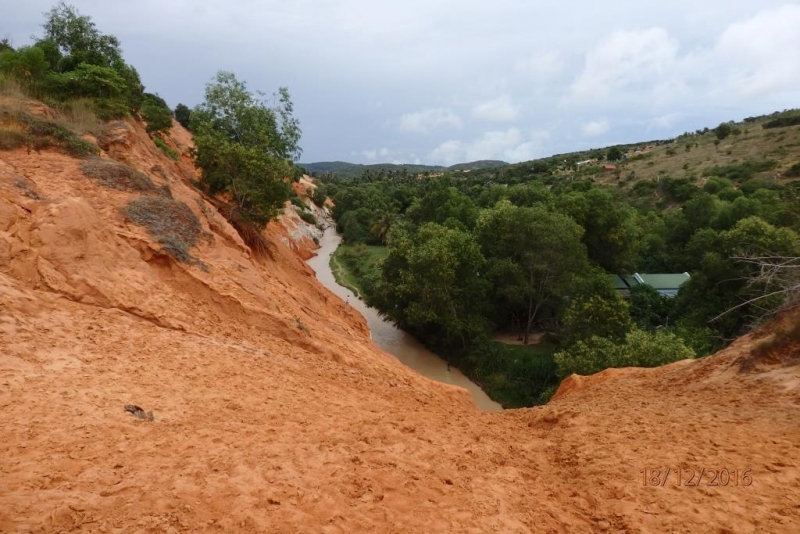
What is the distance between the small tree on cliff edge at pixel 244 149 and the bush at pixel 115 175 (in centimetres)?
740

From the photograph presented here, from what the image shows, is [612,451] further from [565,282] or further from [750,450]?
[565,282]

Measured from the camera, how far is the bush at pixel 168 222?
11102mm

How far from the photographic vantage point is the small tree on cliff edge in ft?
67.9

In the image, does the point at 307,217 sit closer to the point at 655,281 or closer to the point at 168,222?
the point at 655,281

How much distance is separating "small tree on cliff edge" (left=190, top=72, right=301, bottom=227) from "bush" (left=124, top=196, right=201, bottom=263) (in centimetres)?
772

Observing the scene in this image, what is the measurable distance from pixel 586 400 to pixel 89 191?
12.9m

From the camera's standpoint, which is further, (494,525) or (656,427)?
(656,427)

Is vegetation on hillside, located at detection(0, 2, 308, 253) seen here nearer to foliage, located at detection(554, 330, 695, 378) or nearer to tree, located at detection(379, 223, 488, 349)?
tree, located at detection(379, 223, 488, 349)

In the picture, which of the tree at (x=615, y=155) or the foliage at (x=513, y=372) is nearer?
the foliage at (x=513, y=372)

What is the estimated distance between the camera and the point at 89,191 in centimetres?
1134

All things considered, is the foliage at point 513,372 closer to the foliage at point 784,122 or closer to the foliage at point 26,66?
the foliage at point 26,66

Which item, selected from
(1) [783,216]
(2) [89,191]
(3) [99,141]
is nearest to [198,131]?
(3) [99,141]

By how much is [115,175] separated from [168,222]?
219 centimetres

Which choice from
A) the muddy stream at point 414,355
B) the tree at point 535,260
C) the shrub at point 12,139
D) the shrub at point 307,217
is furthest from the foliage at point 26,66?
the shrub at point 307,217
